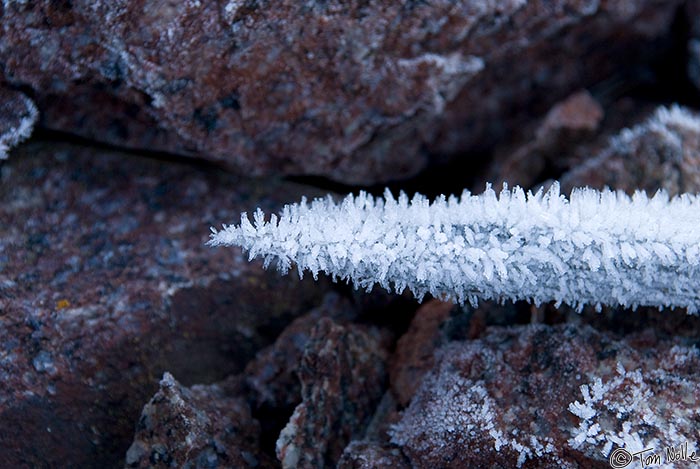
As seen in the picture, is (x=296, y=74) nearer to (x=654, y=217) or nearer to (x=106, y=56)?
(x=106, y=56)

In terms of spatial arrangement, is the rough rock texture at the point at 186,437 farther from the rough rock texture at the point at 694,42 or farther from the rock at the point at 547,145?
the rough rock texture at the point at 694,42

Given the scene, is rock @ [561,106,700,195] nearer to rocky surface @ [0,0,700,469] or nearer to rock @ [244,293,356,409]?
rocky surface @ [0,0,700,469]

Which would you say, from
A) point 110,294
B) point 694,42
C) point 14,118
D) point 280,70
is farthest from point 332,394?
point 694,42

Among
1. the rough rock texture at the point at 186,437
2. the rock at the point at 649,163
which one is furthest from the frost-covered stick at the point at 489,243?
the rock at the point at 649,163

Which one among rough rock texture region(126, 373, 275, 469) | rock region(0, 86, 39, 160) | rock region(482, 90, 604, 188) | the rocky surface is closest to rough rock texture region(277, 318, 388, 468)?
the rocky surface

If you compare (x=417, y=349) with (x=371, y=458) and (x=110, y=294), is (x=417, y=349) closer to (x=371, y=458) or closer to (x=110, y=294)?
(x=371, y=458)

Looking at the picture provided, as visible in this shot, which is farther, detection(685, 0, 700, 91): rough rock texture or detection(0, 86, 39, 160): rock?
detection(685, 0, 700, 91): rough rock texture

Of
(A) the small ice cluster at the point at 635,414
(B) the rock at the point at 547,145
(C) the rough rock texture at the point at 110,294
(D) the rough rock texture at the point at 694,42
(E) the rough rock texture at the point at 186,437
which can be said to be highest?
(D) the rough rock texture at the point at 694,42
